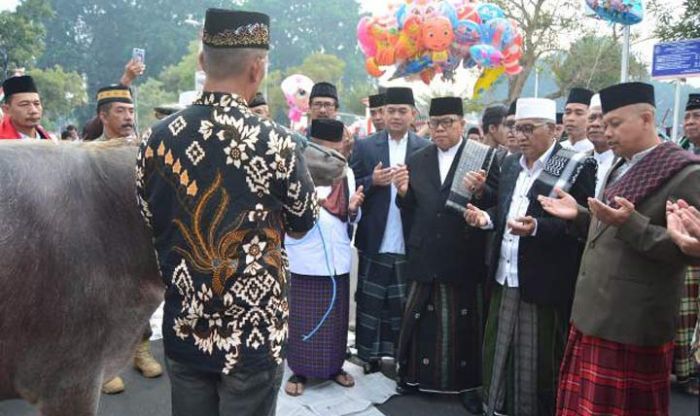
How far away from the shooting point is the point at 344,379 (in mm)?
4285

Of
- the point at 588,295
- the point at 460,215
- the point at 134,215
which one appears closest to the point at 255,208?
the point at 134,215

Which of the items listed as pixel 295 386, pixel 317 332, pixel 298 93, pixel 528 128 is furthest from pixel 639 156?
pixel 298 93

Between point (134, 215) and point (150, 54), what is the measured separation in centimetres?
5723

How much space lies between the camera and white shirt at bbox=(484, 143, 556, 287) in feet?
11.4

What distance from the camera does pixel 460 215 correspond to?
3.87m

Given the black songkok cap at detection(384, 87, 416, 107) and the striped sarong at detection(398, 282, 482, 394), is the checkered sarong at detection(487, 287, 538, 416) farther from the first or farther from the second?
the black songkok cap at detection(384, 87, 416, 107)

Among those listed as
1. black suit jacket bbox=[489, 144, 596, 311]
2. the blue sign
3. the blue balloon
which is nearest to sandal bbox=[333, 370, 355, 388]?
black suit jacket bbox=[489, 144, 596, 311]

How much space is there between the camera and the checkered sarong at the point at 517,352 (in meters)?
3.47

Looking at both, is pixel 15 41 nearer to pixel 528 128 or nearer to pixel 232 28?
pixel 528 128

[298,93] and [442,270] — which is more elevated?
[298,93]

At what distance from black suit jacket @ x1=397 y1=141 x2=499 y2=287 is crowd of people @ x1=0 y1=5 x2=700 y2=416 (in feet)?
0.05

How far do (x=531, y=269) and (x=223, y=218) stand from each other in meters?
2.13

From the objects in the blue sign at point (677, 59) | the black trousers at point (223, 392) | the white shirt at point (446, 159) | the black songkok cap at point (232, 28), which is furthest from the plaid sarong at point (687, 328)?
the blue sign at point (677, 59)

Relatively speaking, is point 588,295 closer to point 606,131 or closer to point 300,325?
point 606,131
